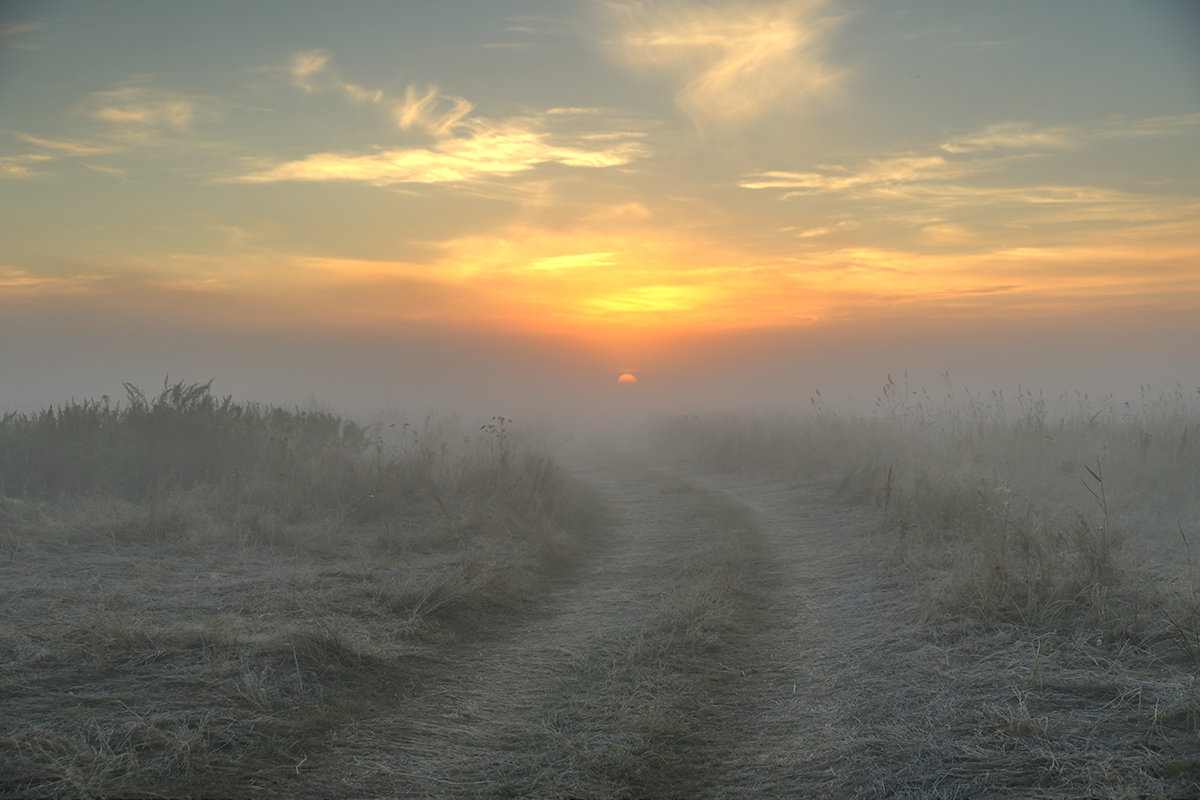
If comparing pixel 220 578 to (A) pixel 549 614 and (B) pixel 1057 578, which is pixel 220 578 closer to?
(A) pixel 549 614

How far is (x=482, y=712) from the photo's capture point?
500 centimetres

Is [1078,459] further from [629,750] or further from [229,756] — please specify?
[229,756]

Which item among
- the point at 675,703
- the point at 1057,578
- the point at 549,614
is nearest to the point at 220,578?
the point at 549,614

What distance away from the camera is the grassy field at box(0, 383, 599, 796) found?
4.18 m

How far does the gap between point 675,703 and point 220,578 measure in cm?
484

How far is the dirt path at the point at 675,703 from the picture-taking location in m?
4.09

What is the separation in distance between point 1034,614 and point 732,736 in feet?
9.10

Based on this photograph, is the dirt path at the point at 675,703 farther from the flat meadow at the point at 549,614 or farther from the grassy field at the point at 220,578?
the grassy field at the point at 220,578

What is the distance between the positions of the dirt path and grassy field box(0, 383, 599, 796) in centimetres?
46

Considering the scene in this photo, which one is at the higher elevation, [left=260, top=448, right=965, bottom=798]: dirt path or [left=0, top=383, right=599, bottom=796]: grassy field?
[left=0, top=383, right=599, bottom=796]: grassy field

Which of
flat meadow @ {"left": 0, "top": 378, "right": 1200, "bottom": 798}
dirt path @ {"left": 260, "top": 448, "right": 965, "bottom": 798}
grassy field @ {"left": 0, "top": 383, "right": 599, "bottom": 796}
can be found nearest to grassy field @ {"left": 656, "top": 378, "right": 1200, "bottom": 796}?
flat meadow @ {"left": 0, "top": 378, "right": 1200, "bottom": 798}

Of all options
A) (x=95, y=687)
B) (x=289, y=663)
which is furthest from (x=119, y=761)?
(x=289, y=663)

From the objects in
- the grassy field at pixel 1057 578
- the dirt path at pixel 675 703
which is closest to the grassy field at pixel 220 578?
the dirt path at pixel 675 703

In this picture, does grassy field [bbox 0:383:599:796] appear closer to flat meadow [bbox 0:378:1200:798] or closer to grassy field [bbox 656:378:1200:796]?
flat meadow [bbox 0:378:1200:798]
